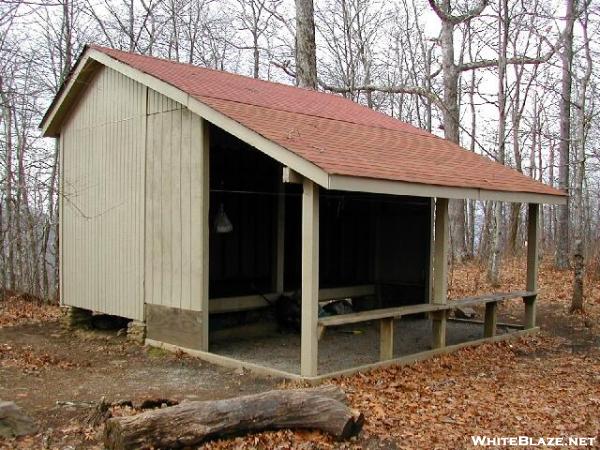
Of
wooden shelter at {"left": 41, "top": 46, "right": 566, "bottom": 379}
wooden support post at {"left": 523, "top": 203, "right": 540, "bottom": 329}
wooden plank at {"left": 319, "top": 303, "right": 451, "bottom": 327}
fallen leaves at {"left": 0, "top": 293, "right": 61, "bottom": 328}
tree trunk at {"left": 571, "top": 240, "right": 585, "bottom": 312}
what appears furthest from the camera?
tree trunk at {"left": 571, "top": 240, "right": 585, "bottom": 312}

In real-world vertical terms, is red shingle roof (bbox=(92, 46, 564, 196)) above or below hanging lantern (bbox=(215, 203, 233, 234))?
above

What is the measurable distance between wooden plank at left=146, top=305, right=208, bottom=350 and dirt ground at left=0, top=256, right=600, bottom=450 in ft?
0.80

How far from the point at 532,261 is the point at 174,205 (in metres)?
6.03

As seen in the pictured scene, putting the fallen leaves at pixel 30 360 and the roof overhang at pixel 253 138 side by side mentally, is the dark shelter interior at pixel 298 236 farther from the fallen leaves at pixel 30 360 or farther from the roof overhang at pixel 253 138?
the fallen leaves at pixel 30 360

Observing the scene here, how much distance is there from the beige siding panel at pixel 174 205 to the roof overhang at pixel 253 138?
35cm

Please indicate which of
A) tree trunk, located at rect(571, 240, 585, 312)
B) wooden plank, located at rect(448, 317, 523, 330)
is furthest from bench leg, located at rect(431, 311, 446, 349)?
tree trunk, located at rect(571, 240, 585, 312)

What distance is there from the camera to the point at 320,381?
7.28 m

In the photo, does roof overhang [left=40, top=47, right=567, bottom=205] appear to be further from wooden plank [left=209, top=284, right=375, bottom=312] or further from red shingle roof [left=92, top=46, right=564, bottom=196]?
wooden plank [left=209, top=284, right=375, bottom=312]

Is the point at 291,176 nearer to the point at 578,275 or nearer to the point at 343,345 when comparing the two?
the point at 343,345

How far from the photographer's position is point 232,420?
5223 millimetres

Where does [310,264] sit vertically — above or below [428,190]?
below

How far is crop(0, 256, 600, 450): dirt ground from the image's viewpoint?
5598 millimetres

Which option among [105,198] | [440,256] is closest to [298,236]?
[105,198]

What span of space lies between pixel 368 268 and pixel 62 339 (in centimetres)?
560
